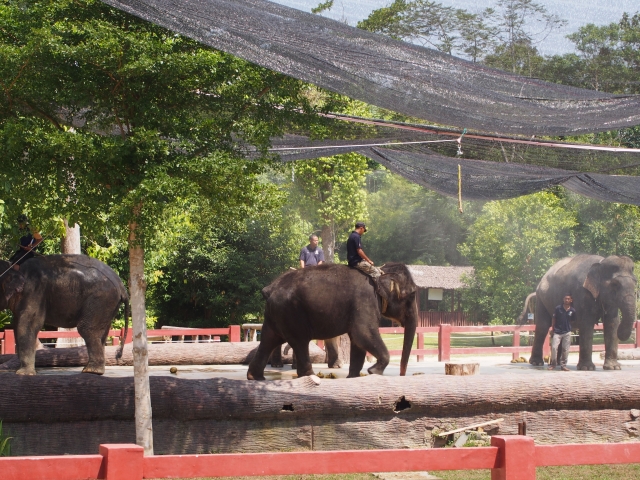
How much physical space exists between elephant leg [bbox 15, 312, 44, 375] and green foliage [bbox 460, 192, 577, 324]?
2196cm

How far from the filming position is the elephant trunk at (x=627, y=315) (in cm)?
1496

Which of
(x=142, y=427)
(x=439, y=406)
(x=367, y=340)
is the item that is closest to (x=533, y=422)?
(x=439, y=406)

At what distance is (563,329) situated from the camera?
15.3m

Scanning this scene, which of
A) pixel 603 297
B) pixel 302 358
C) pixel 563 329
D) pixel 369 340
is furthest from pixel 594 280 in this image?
pixel 302 358

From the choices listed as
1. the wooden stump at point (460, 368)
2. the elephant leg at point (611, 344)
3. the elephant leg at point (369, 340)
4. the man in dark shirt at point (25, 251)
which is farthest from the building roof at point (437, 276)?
the man in dark shirt at point (25, 251)

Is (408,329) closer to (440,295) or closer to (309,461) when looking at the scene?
(309,461)

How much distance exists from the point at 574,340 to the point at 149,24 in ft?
66.9

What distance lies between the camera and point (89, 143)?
318 inches

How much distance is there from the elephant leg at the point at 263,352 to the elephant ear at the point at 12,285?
3416mm

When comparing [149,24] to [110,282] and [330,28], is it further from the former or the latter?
[110,282]

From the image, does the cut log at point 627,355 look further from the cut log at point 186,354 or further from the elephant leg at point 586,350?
the cut log at point 186,354

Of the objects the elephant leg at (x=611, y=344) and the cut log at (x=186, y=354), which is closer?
the cut log at (x=186, y=354)

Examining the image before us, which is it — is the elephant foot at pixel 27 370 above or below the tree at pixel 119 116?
below

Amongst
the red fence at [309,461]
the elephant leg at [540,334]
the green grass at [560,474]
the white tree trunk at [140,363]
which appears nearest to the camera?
the red fence at [309,461]
